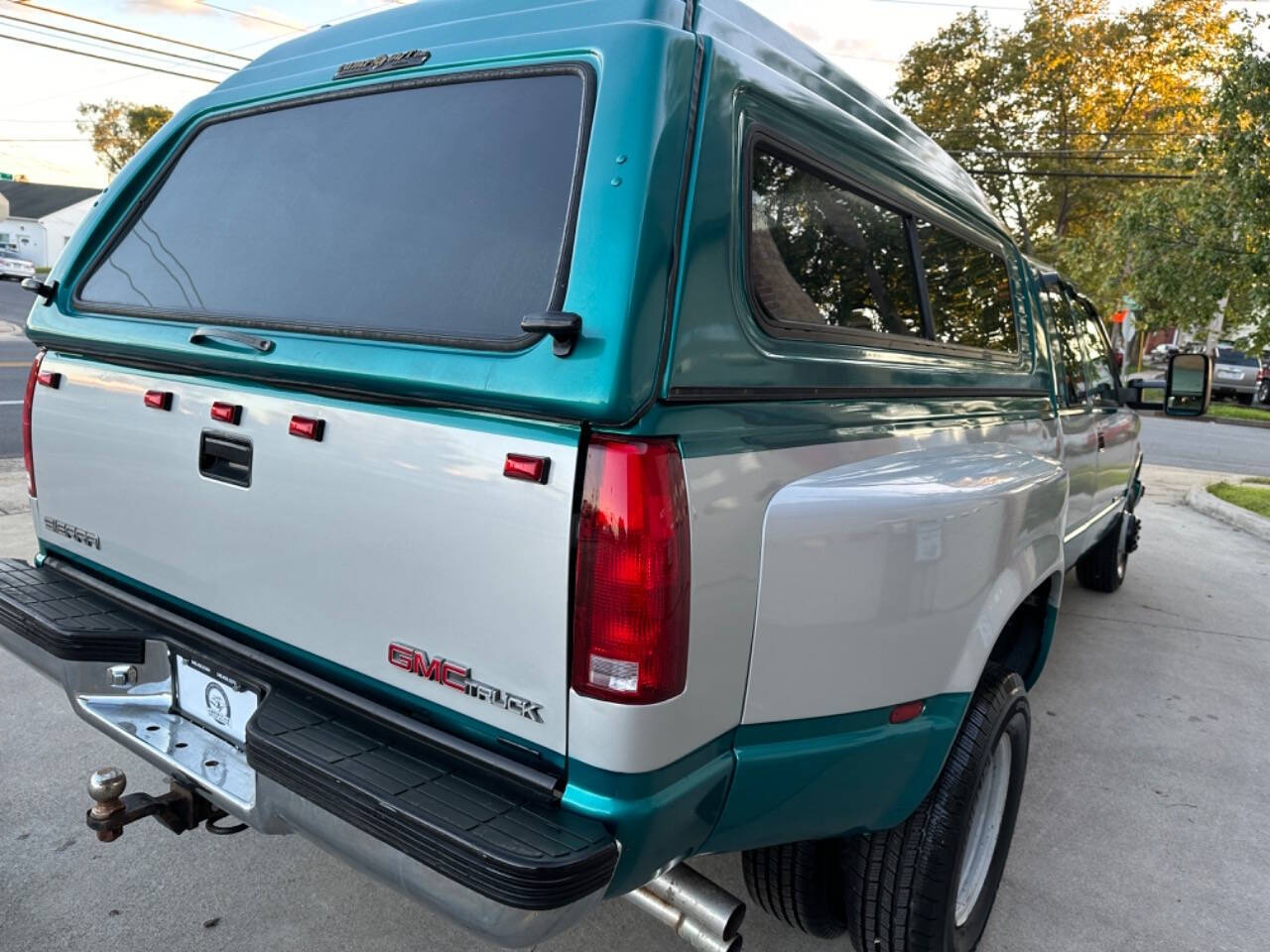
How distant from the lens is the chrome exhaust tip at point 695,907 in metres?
1.84

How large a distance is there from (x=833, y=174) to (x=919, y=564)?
908 millimetres

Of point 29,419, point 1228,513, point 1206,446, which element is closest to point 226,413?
point 29,419

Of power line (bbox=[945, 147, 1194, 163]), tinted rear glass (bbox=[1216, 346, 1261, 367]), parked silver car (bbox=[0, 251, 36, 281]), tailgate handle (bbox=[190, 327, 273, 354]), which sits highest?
power line (bbox=[945, 147, 1194, 163])

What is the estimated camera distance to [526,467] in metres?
1.57

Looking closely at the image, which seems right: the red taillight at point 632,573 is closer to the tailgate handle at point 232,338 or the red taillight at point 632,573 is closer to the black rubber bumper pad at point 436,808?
the black rubber bumper pad at point 436,808

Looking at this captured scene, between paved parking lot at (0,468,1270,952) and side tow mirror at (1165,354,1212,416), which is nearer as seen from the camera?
paved parking lot at (0,468,1270,952)

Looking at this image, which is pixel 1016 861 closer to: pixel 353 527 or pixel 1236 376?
pixel 353 527

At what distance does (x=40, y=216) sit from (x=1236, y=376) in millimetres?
78029

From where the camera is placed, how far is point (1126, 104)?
26781 millimetres

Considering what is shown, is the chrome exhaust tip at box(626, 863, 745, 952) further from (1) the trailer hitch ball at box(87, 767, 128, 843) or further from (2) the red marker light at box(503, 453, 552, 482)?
(1) the trailer hitch ball at box(87, 767, 128, 843)

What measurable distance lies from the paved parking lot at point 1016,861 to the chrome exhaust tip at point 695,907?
60cm

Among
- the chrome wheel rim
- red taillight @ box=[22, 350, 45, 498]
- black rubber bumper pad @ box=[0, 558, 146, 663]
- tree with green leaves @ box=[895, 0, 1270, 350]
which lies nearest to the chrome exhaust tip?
the chrome wheel rim

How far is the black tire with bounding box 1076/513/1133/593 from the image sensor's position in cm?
571

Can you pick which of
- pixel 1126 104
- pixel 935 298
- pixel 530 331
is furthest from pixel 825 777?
pixel 1126 104
